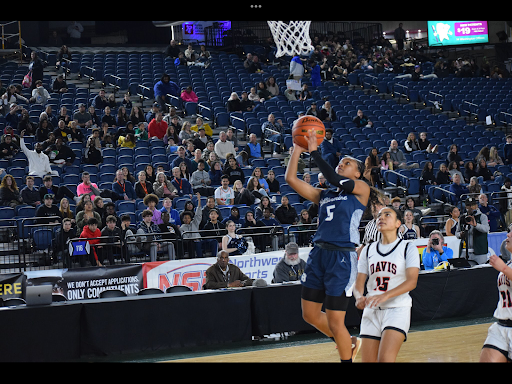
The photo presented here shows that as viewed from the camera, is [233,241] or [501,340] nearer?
[501,340]

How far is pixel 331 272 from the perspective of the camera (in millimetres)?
5211

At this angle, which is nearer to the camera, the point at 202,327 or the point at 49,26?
the point at 202,327

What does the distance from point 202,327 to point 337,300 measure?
3.42m

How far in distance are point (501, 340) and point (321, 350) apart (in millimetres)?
2711

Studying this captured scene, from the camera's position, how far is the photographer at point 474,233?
38.0 feet

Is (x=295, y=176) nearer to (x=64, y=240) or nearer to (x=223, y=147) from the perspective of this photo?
(x=64, y=240)

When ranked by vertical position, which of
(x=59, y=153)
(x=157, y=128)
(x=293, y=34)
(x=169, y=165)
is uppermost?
(x=293, y=34)

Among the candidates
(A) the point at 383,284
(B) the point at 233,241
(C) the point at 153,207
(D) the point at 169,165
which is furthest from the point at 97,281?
(A) the point at 383,284

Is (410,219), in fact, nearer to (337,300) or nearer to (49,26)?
(337,300)

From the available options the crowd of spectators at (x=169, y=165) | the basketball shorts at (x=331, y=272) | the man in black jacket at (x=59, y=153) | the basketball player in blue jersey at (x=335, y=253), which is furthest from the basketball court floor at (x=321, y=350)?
the man in black jacket at (x=59, y=153)

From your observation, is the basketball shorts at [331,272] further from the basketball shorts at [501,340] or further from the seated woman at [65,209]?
the seated woman at [65,209]

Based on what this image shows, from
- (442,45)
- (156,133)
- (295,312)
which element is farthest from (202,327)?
(442,45)

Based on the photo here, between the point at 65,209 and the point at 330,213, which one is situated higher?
the point at 330,213

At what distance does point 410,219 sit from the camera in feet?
37.7
